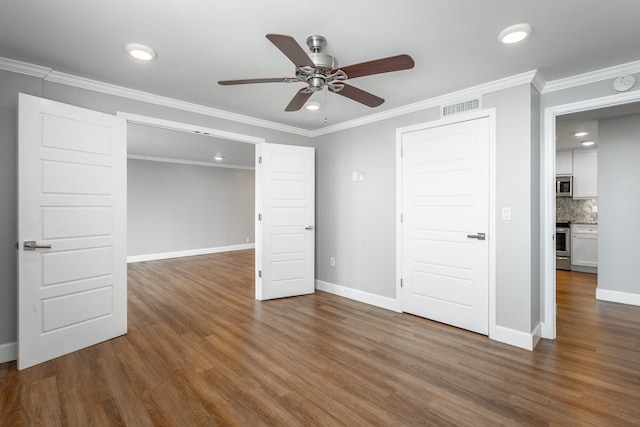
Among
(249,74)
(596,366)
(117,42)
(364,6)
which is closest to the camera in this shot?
(364,6)

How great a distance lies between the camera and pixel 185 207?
8.05 m

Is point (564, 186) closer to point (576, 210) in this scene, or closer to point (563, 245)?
point (576, 210)

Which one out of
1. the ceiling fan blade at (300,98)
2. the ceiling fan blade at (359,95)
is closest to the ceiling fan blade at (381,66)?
the ceiling fan blade at (359,95)

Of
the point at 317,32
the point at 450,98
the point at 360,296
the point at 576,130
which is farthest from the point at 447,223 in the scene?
the point at 576,130

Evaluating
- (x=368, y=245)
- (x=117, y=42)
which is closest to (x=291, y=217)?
(x=368, y=245)

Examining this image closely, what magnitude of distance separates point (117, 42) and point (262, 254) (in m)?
2.80

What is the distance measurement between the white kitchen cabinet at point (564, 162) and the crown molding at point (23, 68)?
8123 mm

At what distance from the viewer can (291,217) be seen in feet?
14.7

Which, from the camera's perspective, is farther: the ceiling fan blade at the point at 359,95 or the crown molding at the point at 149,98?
the crown molding at the point at 149,98

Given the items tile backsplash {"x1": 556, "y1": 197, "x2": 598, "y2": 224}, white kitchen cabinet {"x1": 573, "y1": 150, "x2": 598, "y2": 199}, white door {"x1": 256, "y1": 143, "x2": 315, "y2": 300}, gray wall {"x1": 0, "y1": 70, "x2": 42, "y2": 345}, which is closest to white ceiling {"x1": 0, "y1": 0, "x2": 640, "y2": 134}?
gray wall {"x1": 0, "y1": 70, "x2": 42, "y2": 345}

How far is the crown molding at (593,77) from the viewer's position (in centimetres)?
260

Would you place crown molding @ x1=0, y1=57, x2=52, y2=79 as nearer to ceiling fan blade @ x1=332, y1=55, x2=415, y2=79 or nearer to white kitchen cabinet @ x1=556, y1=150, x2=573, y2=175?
ceiling fan blade @ x1=332, y1=55, x2=415, y2=79

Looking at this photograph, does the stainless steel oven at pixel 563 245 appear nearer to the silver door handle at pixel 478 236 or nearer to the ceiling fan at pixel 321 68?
the silver door handle at pixel 478 236

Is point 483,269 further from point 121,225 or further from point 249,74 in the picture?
point 121,225
